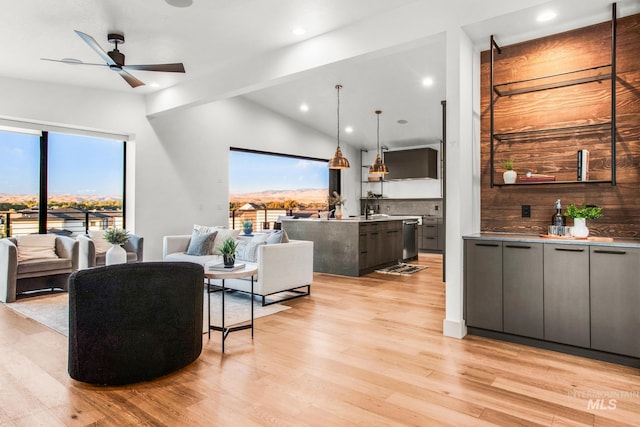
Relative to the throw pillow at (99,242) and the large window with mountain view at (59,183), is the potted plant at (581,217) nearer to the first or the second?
the throw pillow at (99,242)

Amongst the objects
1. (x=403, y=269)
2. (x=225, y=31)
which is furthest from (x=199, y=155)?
(x=403, y=269)

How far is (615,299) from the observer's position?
2.87 m

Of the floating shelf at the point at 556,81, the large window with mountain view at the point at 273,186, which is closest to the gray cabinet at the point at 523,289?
the floating shelf at the point at 556,81

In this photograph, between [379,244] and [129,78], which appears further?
[379,244]

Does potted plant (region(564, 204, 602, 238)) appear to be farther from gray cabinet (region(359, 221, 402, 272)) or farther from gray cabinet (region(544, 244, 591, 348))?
gray cabinet (region(359, 221, 402, 272))

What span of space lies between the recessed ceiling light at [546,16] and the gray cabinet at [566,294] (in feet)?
6.05

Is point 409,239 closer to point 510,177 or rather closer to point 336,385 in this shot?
point 510,177

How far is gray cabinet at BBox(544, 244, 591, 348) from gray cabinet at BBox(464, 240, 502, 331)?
1.17ft

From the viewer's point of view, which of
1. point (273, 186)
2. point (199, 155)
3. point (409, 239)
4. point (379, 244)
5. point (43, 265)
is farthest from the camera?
point (273, 186)

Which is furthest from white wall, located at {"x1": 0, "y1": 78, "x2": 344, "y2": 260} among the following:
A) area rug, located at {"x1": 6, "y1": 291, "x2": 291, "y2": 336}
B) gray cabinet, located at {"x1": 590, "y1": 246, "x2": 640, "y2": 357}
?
gray cabinet, located at {"x1": 590, "y1": 246, "x2": 640, "y2": 357}

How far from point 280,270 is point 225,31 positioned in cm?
274

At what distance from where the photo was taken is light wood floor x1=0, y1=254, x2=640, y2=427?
214 centimetres

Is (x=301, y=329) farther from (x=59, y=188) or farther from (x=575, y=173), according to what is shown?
(x=59, y=188)

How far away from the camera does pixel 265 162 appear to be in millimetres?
8867
